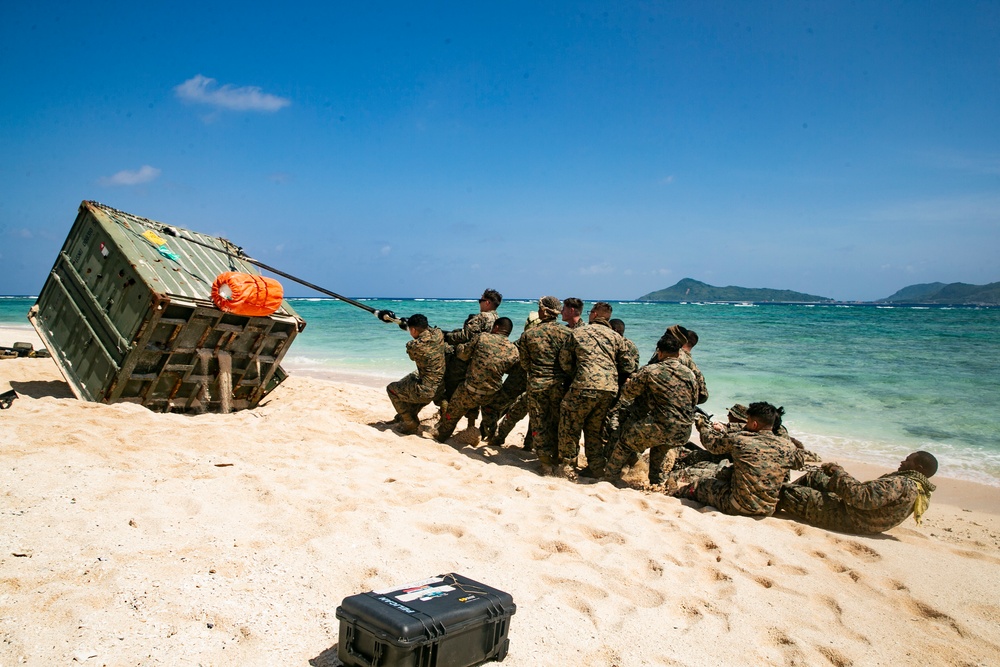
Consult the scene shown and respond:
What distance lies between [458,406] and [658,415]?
2.63 metres

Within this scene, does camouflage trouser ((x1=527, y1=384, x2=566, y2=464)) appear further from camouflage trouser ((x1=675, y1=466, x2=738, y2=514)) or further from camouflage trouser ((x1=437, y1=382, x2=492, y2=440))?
camouflage trouser ((x1=675, y1=466, x2=738, y2=514))

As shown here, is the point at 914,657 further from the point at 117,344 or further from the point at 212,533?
the point at 117,344

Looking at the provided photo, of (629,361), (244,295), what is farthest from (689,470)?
(244,295)

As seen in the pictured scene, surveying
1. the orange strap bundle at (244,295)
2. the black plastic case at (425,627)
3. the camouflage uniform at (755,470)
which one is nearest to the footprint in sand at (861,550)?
the camouflage uniform at (755,470)

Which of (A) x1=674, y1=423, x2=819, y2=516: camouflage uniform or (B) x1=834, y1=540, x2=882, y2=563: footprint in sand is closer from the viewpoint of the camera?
(B) x1=834, y1=540, x2=882, y2=563: footprint in sand

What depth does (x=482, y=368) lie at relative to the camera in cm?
789

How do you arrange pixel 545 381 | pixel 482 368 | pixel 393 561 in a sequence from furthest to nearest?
pixel 482 368
pixel 545 381
pixel 393 561

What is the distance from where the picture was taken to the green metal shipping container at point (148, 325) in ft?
22.7

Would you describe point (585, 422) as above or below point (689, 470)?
above

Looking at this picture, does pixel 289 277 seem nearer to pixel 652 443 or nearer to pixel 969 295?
pixel 652 443

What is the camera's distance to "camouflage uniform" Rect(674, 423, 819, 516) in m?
5.81

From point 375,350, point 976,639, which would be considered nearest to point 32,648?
point 976,639

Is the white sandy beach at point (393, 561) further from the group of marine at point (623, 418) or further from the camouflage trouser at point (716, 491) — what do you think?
the group of marine at point (623, 418)

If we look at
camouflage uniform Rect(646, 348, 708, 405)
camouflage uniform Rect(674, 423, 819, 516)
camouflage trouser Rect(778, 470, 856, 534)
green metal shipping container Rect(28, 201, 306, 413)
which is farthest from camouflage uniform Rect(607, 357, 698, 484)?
green metal shipping container Rect(28, 201, 306, 413)
